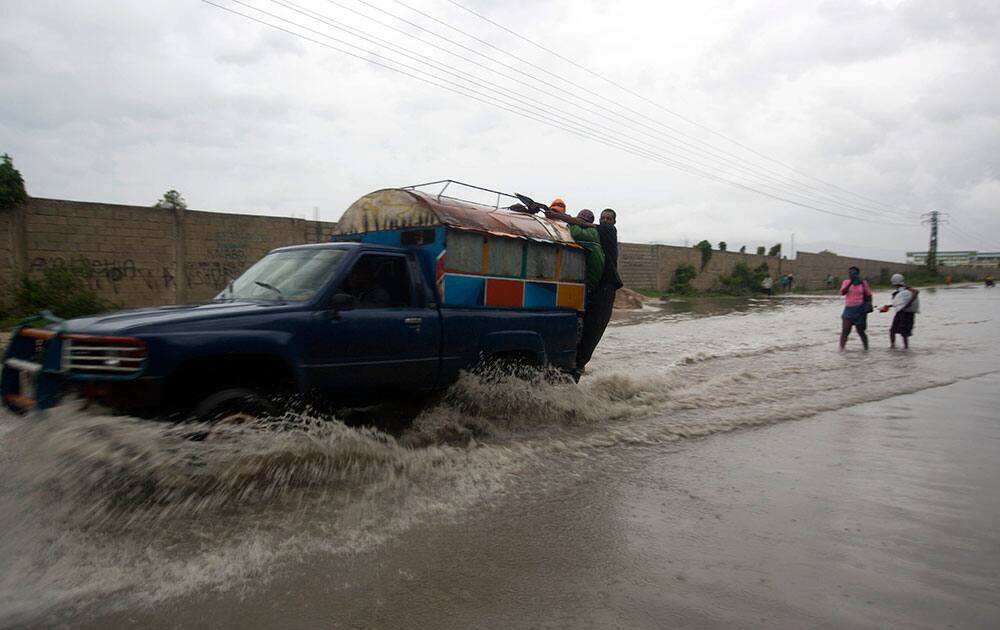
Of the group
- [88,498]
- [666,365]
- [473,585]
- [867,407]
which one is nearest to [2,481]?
[88,498]

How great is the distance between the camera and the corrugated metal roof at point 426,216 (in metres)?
5.78

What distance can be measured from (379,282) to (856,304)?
11.6 metres

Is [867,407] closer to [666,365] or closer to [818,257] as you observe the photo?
[666,365]

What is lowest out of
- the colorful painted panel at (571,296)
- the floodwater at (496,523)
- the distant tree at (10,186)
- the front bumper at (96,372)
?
the floodwater at (496,523)

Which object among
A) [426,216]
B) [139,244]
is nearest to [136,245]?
[139,244]

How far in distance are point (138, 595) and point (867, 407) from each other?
25.0 feet

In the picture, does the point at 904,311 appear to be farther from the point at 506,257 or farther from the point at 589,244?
the point at 506,257

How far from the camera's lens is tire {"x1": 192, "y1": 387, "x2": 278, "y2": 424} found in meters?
4.04

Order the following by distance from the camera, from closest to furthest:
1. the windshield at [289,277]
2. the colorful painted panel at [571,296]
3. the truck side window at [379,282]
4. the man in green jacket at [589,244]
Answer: the windshield at [289,277] → the truck side window at [379,282] → the colorful painted panel at [571,296] → the man in green jacket at [589,244]

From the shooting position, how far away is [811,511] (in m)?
4.19

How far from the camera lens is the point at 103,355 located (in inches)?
147

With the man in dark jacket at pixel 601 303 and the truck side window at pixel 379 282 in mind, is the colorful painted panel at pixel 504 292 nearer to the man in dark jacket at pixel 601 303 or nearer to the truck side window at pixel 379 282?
the truck side window at pixel 379 282

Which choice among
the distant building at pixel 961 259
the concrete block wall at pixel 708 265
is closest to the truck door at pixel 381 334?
the concrete block wall at pixel 708 265

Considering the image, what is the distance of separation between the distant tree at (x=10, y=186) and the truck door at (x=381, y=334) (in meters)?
11.4
